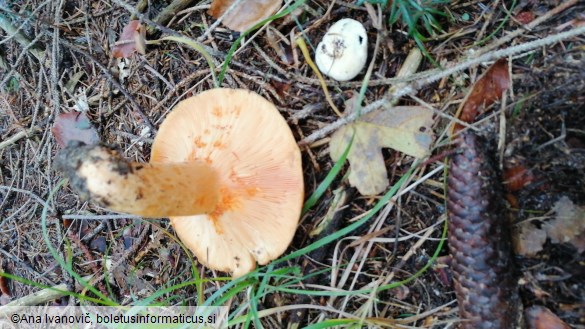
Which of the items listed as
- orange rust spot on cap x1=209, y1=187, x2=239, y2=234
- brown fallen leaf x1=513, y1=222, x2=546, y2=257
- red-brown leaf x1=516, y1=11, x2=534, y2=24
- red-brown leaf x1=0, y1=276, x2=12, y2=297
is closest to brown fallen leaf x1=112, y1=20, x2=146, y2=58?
orange rust spot on cap x1=209, y1=187, x2=239, y2=234

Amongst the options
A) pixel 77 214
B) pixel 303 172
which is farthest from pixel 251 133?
pixel 77 214

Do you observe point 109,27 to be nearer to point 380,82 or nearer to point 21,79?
point 21,79

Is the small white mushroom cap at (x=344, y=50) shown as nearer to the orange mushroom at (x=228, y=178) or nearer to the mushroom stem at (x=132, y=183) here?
the orange mushroom at (x=228, y=178)

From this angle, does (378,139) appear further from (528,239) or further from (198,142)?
(198,142)

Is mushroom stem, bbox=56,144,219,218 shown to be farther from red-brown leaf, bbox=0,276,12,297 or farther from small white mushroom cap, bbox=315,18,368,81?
red-brown leaf, bbox=0,276,12,297

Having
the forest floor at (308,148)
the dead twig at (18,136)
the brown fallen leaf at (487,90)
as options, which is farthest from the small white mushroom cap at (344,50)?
the dead twig at (18,136)

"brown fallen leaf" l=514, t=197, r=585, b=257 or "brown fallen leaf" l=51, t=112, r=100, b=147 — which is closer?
"brown fallen leaf" l=514, t=197, r=585, b=257

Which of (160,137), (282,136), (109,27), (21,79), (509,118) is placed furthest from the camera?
(21,79)
